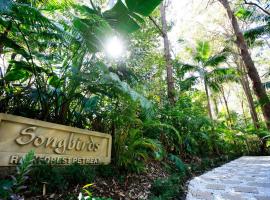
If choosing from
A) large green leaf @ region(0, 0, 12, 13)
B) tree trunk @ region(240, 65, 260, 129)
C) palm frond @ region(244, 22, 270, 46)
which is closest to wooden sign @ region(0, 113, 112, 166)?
large green leaf @ region(0, 0, 12, 13)

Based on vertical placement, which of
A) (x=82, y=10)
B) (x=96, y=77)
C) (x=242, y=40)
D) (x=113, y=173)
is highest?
(x=242, y=40)

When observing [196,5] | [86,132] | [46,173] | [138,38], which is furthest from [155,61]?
[196,5]

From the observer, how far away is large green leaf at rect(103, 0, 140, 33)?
11.8 ft

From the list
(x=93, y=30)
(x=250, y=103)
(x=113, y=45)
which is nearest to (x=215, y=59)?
(x=250, y=103)

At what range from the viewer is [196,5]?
1201 centimetres

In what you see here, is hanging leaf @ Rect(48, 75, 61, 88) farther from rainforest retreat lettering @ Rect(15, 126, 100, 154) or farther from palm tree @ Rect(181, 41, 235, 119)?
palm tree @ Rect(181, 41, 235, 119)

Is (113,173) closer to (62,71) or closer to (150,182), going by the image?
(150,182)

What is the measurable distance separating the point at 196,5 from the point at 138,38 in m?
7.77

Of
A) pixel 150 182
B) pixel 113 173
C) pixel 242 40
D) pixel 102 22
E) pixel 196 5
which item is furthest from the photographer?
pixel 196 5

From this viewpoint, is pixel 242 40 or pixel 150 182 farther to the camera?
pixel 242 40

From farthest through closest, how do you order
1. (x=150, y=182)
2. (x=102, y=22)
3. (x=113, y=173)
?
1. (x=150, y=182)
2. (x=113, y=173)
3. (x=102, y=22)

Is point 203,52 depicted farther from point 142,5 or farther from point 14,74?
point 14,74

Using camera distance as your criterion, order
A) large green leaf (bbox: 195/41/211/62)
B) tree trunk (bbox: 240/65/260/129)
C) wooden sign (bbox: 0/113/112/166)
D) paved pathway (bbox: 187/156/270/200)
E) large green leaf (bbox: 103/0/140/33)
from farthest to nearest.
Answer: tree trunk (bbox: 240/65/260/129) → large green leaf (bbox: 195/41/211/62) → large green leaf (bbox: 103/0/140/33) → paved pathway (bbox: 187/156/270/200) → wooden sign (bbox: 0/113/112/166)

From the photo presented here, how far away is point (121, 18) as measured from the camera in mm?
3711
